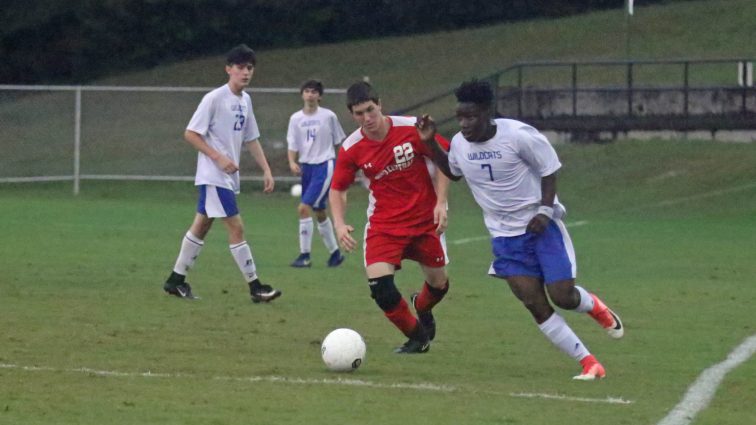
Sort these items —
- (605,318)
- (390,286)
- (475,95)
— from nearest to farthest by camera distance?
(475,95) → (605,318) → (390,286)

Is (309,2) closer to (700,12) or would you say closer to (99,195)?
(700,12)

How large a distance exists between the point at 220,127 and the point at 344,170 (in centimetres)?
290

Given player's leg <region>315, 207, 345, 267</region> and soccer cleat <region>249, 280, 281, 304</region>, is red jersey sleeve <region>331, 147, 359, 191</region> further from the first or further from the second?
player's leg <region>315, 207, 345, 267</region>

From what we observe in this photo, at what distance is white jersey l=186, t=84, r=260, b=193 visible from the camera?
1230 centimetres

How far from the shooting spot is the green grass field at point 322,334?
7758 millimetres

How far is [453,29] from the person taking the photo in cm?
5647

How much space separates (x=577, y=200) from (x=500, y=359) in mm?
16857

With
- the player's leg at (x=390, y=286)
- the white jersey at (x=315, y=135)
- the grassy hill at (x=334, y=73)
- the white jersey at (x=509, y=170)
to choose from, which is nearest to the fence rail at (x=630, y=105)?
the grassy hill at (x=334, y=73)

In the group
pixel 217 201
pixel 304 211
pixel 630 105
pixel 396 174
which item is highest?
pixel 630 105

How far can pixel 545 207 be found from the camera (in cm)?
864

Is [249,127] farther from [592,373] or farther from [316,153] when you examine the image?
[592,373]

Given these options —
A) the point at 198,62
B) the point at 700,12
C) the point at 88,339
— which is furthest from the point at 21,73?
the point at 88,339

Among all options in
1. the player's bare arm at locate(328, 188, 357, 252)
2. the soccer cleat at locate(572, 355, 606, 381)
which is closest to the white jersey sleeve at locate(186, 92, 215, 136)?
the player's bare arm at locate(328, 188, 357, 252)

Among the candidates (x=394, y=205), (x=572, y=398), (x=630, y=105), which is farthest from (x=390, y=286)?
(x=630, y=105)
